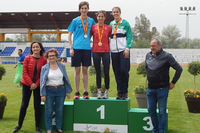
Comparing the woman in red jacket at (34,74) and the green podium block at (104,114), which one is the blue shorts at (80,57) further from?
the green podium block at (104,114)

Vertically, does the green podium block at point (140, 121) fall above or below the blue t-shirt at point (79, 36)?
below

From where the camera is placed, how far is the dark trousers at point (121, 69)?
205 inches

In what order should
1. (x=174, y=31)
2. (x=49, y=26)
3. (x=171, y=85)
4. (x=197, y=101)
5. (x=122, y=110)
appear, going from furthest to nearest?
(x=174, y=31) → (x=49, y=26) → (x=197, y=101) → (x=122, y=110) → (x=171, y=85)

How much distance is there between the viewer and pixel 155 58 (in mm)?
4570

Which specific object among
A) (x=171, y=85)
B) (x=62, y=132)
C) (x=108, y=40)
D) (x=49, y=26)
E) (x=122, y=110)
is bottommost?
(x=62, y=132)

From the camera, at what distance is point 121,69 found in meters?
5.24

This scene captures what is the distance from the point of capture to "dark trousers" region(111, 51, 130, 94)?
5203mm

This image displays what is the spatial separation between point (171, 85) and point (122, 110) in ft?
3.46

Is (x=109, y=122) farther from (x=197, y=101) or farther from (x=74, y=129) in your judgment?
(x=197, y=101)

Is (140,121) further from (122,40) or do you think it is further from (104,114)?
(122,40)

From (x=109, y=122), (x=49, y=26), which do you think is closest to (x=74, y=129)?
(x=109, y=122)

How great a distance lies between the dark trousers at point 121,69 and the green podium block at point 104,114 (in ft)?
1.00

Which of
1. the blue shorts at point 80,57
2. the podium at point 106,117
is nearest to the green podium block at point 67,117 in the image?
the podium at point 106,117

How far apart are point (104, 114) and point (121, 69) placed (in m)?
0.87
